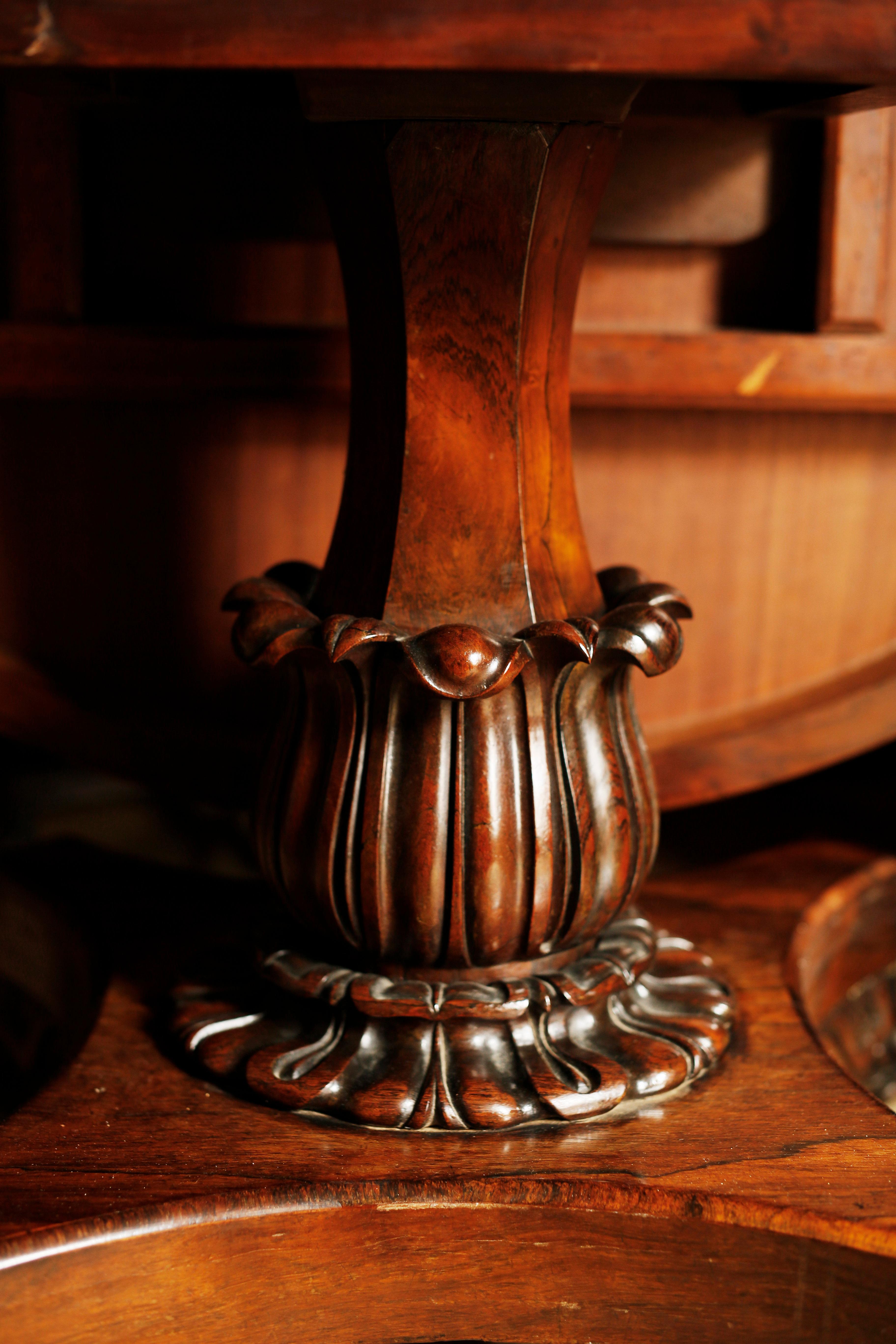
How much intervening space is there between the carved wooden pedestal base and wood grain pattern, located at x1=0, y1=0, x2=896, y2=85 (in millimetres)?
389

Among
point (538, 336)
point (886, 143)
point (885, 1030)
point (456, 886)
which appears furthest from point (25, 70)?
point (885, 1030)

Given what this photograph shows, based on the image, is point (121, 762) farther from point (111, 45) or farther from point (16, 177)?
point (111, 45)

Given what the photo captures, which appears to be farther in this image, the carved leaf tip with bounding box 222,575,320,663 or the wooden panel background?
the wooden panel background

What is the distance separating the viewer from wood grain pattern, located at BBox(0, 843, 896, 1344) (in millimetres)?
469

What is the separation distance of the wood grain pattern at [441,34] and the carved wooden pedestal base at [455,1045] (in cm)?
39

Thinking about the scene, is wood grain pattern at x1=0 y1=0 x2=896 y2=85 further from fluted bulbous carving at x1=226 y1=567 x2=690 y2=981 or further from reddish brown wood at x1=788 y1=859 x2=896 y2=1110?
reddish brown wood at x1=788 y1=859 x2=896 y2=1110

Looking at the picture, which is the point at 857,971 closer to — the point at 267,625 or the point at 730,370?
the point at 730,370

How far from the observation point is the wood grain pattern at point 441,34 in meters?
0.36

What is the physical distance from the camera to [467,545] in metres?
0.55

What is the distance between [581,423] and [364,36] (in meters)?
0.46

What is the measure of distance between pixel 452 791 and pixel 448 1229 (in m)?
0.18

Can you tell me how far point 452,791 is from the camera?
0.54 meters

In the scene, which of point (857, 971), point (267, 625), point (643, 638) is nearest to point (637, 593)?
point (643, 638)

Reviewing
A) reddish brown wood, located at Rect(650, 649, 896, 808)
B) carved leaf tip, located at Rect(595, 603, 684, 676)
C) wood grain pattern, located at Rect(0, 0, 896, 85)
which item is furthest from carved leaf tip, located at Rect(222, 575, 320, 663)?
reddish brown wood, located at Rect(650, 649, 896, 808)
